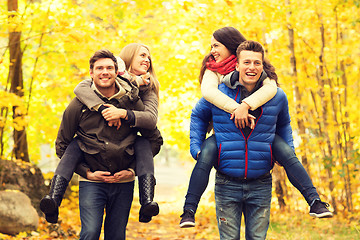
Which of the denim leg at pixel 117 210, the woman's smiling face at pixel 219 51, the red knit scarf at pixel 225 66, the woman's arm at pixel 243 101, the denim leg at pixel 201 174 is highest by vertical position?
the woman's smiling face at pixel 219 51

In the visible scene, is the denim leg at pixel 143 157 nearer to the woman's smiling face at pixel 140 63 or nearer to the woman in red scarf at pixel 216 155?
the woman in red scarf at pixel 216 155

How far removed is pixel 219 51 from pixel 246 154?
95 cm

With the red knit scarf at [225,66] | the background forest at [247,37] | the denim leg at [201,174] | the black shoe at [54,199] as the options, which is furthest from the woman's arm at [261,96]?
the background forest at [247,37]

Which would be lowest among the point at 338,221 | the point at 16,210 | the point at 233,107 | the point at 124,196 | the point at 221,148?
the point at 338,221

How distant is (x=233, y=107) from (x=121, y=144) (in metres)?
1.00

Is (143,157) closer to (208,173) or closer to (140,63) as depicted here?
(208,173)

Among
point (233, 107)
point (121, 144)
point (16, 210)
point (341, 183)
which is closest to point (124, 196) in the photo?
point (121, 144)

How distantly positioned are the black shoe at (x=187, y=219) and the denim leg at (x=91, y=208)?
754 mm

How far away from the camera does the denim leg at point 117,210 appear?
158 inches

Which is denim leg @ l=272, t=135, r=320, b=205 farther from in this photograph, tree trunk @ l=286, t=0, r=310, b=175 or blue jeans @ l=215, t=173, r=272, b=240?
tree trunk @ l=286, t=0, r=310, b=175

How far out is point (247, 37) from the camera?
32.0 ft

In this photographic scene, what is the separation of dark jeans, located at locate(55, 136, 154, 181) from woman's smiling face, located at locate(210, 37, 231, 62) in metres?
0.97

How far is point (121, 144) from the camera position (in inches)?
154

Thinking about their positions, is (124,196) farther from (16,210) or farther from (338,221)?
(338,221)
